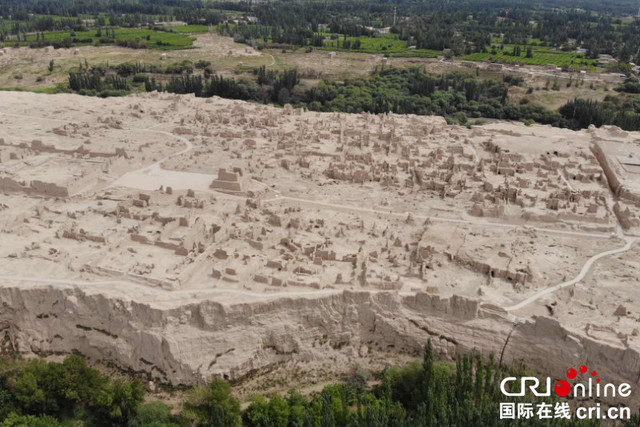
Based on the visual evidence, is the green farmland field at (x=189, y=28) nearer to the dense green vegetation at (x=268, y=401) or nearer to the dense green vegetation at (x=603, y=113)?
the dense green vegetation at (x=603, y=113)

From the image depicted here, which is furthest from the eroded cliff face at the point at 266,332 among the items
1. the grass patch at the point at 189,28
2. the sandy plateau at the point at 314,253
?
the grass patch at the point at 189,28

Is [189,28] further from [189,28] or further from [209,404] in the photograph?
[209,404]

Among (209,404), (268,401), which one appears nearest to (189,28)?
(268,401)

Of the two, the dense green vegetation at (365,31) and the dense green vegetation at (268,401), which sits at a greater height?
the dense green vegetation at (365,31)

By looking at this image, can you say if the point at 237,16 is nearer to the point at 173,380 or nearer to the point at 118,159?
the point at 118,159

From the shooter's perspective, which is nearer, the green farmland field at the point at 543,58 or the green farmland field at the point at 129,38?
the green farmland field at the point at 543,58

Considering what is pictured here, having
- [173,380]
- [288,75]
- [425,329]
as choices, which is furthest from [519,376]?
[288,75]

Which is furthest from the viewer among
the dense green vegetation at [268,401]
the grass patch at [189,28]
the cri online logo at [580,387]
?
the grass patch at [189,28]
